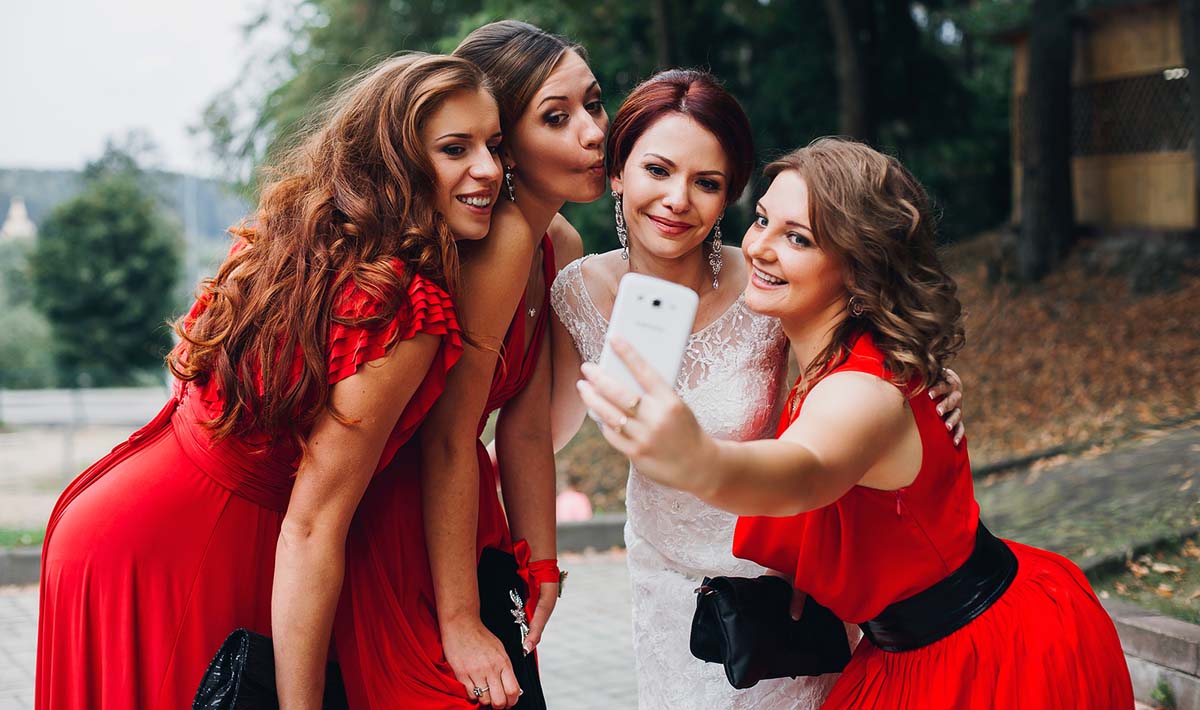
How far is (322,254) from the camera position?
2.34 m

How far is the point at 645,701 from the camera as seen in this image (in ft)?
11.4

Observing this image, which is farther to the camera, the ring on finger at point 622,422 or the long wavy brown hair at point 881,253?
the long wavy brown hair at point 881,253

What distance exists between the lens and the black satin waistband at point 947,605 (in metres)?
2.47

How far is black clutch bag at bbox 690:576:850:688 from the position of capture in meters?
2.67

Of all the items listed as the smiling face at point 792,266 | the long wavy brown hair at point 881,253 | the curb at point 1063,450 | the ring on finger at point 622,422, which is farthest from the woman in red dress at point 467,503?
the curb at point 1063,450

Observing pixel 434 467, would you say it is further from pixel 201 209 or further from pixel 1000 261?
pixel 201 209

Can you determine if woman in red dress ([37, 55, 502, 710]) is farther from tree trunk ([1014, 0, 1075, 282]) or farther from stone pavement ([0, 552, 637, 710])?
tree trunk ([1014, 0, 1075, 282])

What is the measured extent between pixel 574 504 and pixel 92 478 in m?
7.24

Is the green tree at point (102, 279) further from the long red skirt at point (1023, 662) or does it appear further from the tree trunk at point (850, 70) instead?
the long red skirt at point (1023, 662)

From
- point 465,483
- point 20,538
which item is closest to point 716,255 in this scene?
point 465,483

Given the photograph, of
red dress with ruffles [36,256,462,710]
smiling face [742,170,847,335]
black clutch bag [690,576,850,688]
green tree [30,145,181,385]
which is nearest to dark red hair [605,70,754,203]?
smiling face [742,170,847,335]

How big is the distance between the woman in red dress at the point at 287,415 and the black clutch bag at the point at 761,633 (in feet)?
2.93

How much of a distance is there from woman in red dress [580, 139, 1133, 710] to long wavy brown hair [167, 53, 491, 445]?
799 millimetres

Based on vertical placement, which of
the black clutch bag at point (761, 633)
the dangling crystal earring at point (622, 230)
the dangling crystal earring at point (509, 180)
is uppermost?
the dangling crystal earring at point (509, 180)
